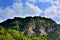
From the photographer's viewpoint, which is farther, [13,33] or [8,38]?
[13,33]

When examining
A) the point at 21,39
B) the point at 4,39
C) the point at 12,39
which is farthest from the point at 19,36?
the point at 4,39

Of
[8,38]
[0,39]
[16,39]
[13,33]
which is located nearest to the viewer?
[0,39]

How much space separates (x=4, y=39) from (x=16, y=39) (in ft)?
58.5

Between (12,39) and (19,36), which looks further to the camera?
(19,36)

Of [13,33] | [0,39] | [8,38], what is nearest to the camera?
[0,39]

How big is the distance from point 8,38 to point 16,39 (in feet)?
38.8

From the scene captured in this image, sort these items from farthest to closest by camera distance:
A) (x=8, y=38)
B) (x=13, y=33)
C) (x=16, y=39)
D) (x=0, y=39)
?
(x=13, y=33), (x=16, y=39), (x=8, y=38), (x=0, y=39)

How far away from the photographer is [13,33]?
13838cm

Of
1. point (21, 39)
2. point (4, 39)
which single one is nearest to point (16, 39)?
point (21, 39)

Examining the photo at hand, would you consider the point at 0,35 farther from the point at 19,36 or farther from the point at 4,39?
the point at 19,36

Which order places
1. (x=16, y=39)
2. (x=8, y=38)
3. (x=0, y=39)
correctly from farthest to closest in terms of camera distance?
(x=16, y=39), (x=8, y=38), (x=0, y=39)

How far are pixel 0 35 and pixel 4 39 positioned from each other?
108 inches

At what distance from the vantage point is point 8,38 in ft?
384

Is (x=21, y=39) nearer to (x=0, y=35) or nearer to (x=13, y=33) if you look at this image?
(x=13, y=33)
